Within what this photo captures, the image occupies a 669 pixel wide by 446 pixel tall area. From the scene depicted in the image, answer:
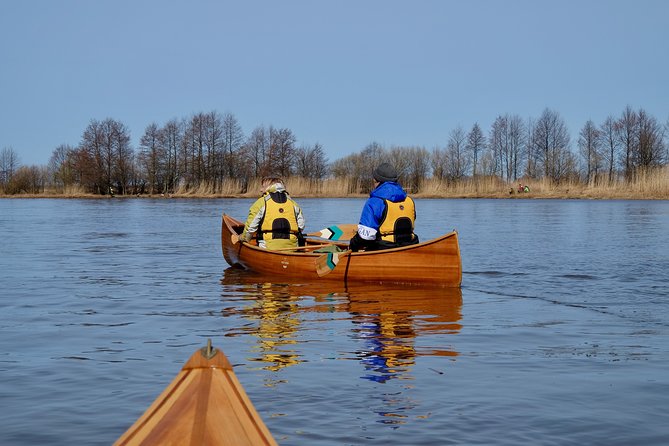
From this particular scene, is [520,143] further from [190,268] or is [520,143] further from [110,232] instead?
[190,268]

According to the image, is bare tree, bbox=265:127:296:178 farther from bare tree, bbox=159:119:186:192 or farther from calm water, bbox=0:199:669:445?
calm water, bbox=0:199:669:445

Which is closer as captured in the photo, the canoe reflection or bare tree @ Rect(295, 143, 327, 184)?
the canoe reflection

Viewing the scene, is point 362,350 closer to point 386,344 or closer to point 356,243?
point 386,344

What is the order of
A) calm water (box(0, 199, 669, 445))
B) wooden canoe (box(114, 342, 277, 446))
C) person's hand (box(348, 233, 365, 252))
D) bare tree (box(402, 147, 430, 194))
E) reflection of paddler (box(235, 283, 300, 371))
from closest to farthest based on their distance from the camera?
wooden canoe (box(114, 342, 277, 446)) → calm water (box(0, 199, 669, 445)) → reflection of paddler (box(235, 283, 300, 371)) → person's hand (box(348, 233, 365, 252)) → bare tree (box(402, 147, 430, 194))

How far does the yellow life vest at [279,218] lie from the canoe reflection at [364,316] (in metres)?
0.68

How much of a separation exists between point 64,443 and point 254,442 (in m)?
1.75

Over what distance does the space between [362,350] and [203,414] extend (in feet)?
12.0

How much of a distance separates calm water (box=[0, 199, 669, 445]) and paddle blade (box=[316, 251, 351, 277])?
0.77 ft

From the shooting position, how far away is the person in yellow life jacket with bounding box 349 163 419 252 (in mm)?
9945

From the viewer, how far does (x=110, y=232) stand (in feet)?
72.0

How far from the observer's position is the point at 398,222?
10195 millimetres

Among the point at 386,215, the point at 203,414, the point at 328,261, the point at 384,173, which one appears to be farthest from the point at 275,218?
the point at 203,414

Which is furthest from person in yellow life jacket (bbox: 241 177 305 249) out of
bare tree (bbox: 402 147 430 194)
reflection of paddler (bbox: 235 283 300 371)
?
bare tree (bbox: 402 147 430 194)

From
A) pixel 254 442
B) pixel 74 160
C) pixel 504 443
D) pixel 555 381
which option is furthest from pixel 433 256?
pixel 74 160
